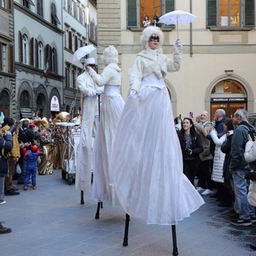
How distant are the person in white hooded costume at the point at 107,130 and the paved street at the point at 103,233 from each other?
1.47ft

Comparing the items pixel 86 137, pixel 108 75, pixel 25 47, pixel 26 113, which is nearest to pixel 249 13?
pixel 86 137

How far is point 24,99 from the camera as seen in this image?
108ft

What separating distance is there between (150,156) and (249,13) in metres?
17.4

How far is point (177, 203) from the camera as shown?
485 cm

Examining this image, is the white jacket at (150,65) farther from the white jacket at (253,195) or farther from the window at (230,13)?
the window at (230,13)

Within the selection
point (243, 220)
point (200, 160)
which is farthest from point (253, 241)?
point (200, 160)

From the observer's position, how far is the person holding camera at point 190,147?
882 cm

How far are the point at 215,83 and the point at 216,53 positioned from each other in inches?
53.3

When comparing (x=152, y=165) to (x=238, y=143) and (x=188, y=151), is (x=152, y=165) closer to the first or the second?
(x=238, y=143)

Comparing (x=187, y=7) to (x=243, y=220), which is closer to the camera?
(x=243, y=220)

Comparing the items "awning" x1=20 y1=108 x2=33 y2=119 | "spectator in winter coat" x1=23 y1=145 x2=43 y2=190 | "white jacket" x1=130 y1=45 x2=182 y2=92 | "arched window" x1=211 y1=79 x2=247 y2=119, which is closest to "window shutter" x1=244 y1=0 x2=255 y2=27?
"arched window" x1=211 y1=79 x2=247 y2=119

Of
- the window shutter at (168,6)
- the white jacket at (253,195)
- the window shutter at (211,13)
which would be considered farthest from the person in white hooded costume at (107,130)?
the window shutter at (211,13)

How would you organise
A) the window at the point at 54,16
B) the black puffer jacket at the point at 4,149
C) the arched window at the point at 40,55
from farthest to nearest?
the window at the point at 54,16 → the arched window at the point at 40,55 → the black puffer jacket at the point at 4,149

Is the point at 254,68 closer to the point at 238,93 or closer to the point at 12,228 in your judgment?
the point at 238,93
